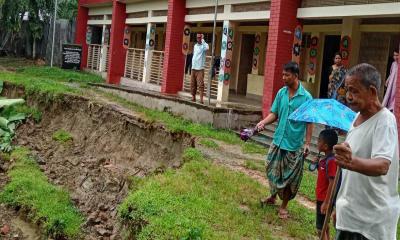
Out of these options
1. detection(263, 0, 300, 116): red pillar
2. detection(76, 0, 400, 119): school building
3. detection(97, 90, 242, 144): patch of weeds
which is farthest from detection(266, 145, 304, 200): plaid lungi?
detection(263, 0, 300, 116): red pillar

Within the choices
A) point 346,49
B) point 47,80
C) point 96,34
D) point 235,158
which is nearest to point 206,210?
point 235,158

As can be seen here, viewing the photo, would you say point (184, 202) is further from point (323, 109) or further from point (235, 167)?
point (235, 167)

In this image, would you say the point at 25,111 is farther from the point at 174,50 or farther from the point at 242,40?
the point at 242,40

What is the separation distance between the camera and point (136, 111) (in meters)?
14.1

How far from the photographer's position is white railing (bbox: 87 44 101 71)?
26.1m

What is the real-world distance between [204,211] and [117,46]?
17.9m

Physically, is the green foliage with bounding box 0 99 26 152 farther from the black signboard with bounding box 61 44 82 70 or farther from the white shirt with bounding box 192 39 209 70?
the black signboard with bounding box 61 44 82 70

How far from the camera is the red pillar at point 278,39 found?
489 inches

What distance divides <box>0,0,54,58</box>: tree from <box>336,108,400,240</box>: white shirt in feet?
76.6

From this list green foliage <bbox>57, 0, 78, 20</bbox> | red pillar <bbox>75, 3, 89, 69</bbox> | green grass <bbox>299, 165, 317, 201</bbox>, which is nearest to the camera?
green grass <bbox>299, 165, 317, 201</bbox>

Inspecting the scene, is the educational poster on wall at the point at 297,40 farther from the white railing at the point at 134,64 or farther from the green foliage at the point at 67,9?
the green foliage at the point at 67,9

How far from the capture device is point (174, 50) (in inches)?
697

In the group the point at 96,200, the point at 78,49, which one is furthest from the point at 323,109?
the point at 78,49

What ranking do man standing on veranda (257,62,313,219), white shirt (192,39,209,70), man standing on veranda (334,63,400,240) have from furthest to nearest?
white shirt (192,39,209,70)
man standing on veranda (257,62,313,219)
man standing on veranda (334,63,400,240)
